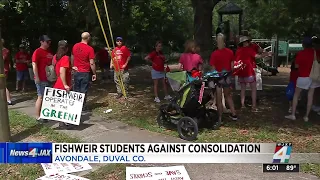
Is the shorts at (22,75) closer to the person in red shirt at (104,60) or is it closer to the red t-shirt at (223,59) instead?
the person in red shirt at (104,60)

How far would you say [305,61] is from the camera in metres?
6.52

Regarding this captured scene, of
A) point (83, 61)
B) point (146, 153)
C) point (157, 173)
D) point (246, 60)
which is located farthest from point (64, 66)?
point (246, 60)

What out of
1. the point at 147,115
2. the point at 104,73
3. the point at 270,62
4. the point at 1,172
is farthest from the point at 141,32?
the point at 1,172

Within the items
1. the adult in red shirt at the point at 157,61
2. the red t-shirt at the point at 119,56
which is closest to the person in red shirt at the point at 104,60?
the red t-shirt at the point at 119,56

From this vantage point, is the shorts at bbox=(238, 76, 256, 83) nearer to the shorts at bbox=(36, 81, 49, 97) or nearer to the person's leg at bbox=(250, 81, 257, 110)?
the person's leg at bbox=(250, 81, 257, 110)

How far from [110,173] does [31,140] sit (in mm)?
2076

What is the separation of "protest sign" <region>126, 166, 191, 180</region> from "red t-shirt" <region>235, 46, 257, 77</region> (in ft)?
11.5

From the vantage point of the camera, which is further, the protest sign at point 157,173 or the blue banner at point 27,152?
the protest sign at point 157,173

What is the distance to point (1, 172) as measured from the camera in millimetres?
4703

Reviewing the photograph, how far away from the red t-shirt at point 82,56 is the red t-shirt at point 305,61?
4.04 m

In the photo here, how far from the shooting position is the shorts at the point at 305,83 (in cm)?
655

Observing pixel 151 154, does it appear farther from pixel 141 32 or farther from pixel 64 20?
pixel 141 32

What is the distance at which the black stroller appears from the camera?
5754mm

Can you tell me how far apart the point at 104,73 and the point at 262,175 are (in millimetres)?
9389
